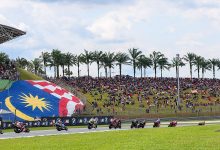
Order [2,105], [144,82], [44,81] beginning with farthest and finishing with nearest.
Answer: [144,82] → [44,81] → [2,105]

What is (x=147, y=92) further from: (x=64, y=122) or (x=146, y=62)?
(x=146, y=62)

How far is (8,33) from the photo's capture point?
7619 cm

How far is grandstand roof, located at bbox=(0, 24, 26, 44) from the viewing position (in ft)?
241

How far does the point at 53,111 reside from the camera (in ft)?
236

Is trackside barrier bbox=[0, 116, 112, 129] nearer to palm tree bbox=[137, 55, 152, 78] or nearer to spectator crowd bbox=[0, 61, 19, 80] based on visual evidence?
spectator crowd bbox=[0, 61, 19, 80]

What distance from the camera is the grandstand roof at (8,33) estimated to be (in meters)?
73.4

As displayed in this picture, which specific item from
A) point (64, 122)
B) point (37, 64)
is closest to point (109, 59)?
point (37, 64)

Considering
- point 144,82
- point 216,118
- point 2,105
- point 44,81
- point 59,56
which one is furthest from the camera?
point 59,56

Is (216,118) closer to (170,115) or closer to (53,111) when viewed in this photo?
(170,115)

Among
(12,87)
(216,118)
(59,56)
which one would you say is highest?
(59,56)

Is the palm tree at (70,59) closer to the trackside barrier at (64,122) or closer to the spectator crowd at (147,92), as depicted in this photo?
the spectator crowd at (147,92)

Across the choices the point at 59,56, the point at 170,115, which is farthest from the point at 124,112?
the point at 59,56

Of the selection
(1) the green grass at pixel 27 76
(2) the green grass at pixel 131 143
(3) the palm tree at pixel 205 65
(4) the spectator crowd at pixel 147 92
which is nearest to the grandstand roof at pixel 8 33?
(1) the green grass at pixel 27 76

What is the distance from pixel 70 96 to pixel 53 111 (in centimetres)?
729
